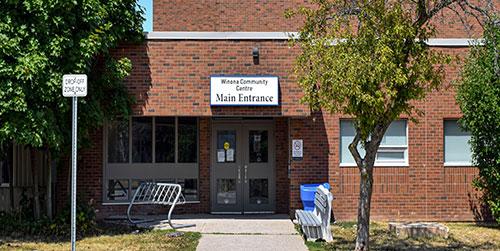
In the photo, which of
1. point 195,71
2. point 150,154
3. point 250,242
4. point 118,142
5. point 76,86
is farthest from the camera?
point 150,154

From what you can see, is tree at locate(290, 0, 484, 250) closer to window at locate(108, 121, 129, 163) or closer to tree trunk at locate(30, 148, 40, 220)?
tree trunk at locate(30, 148, 40, 220)

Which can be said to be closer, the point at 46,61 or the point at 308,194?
the point at 46,61

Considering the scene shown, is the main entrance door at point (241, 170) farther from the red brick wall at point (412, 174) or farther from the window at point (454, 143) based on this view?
the window at point (454, 143)

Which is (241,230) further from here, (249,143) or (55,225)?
(55,225)

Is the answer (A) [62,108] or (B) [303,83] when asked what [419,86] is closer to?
(B) [303,83]

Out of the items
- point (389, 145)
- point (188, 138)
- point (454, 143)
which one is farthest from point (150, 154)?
point (454, 143)

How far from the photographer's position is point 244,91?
15227mm

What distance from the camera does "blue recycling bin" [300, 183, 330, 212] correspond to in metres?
15.7

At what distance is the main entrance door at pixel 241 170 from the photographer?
17641mm

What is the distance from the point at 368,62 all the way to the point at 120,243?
19.1ft

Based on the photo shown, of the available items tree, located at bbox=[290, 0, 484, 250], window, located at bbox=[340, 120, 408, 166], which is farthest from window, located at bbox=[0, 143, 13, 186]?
tree, located at bbox=[290, 0, 484, 250]

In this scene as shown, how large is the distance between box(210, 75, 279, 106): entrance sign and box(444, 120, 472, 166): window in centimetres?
451

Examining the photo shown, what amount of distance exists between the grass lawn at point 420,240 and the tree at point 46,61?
5.37m

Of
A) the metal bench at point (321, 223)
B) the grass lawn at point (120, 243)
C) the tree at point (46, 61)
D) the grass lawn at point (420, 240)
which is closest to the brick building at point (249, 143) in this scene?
the grass lawn at point (420, 240)
